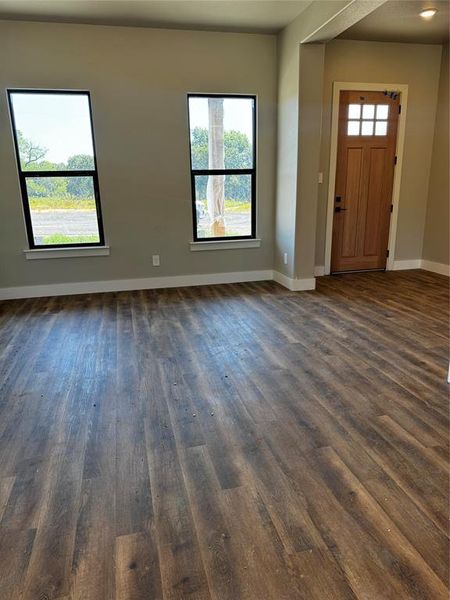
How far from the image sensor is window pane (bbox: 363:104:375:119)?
529cm

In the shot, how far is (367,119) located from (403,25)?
1.08 m

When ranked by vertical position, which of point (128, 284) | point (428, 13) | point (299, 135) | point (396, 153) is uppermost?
point (428, 13)

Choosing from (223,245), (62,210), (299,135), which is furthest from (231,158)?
(62,210)

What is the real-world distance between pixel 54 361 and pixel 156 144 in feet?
9.57

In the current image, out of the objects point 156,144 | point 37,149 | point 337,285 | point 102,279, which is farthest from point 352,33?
point 102,279

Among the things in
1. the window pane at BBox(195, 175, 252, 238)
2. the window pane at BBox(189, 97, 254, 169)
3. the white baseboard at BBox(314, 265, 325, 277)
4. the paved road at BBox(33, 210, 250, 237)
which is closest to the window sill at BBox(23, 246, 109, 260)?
the paved road at BBox(33, 210, 250, 237)

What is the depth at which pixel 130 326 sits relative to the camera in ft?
12.3

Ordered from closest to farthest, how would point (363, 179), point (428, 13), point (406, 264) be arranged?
point (428, 13) → point (363, 179) → point (406, 264)

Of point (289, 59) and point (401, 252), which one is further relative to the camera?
point (401, 252)

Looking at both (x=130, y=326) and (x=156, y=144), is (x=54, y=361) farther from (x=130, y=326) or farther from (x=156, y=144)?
(x=156, y=144)

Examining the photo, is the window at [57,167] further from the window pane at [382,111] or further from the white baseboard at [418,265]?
the white baseboard at [418,265]

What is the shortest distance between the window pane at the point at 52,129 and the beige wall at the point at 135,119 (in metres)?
0.12

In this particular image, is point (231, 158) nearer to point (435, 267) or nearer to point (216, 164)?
point (216, 164)

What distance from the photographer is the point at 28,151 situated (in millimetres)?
4461
